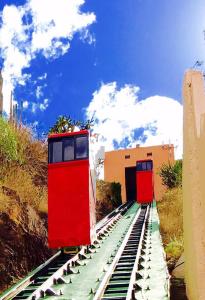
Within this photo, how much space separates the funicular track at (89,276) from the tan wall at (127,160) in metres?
28.8

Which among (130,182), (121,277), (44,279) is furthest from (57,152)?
(130,182)

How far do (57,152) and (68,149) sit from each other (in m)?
0.32

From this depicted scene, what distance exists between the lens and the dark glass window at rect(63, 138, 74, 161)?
453 inches

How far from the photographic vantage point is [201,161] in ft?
17.5

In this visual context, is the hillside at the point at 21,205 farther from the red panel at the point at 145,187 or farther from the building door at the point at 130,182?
the building door at the point at 130,182

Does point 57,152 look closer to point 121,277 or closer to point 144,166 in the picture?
point 121,277

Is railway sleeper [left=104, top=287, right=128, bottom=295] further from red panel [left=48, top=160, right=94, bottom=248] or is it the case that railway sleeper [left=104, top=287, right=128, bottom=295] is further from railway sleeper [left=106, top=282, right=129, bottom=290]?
red panel [left=48, top=160, right=94, bottom=248]

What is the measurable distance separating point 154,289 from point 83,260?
4.20 meters

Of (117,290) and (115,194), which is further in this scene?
(115,194)

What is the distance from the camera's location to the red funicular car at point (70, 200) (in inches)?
442

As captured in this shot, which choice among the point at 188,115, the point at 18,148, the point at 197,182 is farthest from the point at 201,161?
the point at 18,148

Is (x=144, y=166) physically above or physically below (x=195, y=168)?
above

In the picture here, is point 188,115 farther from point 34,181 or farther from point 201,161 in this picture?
point 34,181

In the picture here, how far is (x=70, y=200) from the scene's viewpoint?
1133cm
